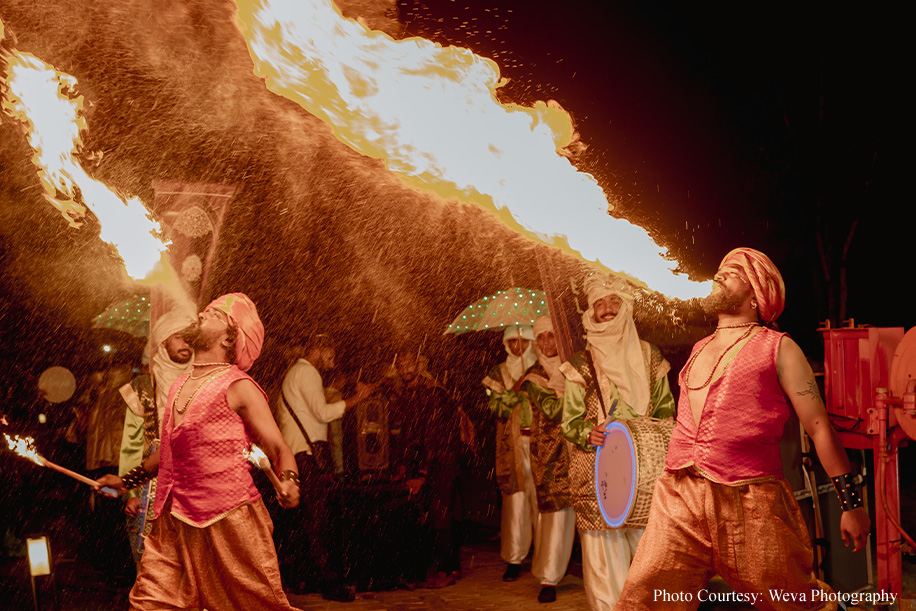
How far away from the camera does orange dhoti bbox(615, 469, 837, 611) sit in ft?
12.1

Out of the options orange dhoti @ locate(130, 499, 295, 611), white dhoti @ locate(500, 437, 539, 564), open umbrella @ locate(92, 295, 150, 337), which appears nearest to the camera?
orange dhoti @ locate(130, 499, 295, 611)

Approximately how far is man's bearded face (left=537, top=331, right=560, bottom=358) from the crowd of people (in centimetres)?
1

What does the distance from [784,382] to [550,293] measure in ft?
7.87

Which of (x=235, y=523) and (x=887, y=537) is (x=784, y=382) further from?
(x=235, y=523)

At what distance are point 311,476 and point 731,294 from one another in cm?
417

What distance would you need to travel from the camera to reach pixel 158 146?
1350cm

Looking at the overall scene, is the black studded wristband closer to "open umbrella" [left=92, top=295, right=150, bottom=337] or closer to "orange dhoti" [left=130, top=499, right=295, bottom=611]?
"orange dhoti" [left=130, top=499, right=295, bottom=611]

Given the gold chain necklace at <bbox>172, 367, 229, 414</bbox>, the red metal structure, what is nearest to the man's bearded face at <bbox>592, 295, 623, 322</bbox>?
the red metal structure

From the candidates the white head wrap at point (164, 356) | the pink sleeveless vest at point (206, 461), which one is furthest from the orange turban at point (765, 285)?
the white head wrap at point (164, 356)

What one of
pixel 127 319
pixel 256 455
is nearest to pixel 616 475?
pixel 256 455

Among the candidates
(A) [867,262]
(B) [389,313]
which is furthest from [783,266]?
(B) [389,313]

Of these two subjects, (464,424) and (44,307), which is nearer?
(464,424)

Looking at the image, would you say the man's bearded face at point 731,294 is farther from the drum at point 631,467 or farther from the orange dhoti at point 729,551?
the drum at point 631,467

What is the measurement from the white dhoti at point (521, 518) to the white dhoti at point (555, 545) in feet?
1.84
